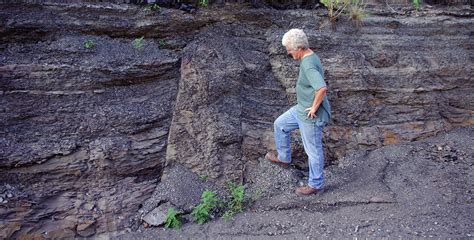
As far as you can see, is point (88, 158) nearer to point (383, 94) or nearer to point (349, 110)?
point (349, 110)

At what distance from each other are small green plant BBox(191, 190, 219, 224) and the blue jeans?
87 centimetres

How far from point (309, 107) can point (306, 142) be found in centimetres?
37

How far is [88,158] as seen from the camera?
4.60 metres

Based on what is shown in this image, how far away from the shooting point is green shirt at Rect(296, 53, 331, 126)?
13.3 feet

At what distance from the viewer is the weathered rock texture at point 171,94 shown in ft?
14.8

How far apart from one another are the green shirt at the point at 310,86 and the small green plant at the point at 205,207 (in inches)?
48.7

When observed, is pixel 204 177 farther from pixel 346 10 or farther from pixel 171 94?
pixel 346 10

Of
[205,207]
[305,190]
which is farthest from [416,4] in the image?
[205,207]

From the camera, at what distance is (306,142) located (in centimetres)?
434

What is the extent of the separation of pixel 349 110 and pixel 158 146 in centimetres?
238

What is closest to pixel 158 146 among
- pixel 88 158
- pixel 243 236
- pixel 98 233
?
pixel 88 158

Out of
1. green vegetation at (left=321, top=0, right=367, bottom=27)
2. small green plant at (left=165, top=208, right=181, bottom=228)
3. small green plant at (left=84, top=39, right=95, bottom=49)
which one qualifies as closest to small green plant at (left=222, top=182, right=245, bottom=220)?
small green plant at (left=165, top=208, right=181, bottom=228)

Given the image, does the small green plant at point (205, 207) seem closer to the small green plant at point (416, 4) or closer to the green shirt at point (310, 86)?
the green shirt at point (310, 86)

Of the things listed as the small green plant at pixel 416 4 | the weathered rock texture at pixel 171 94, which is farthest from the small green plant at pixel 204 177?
the small green plant at pixel 416 4
